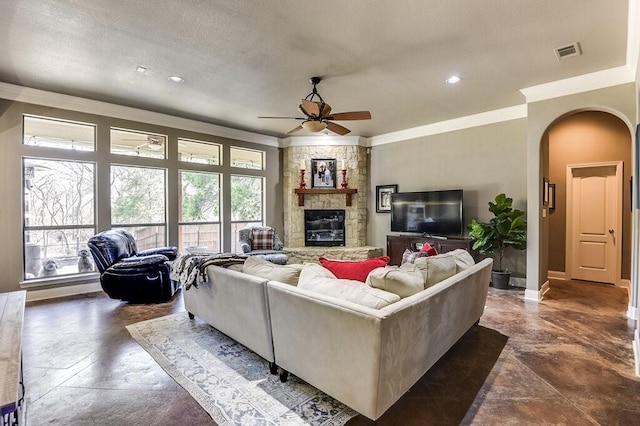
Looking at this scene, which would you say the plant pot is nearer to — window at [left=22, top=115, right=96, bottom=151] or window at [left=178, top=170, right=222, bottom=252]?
window at [left=178, top=170, right=222, bottom=252]

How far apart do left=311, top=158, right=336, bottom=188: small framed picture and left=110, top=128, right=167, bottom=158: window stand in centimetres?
303

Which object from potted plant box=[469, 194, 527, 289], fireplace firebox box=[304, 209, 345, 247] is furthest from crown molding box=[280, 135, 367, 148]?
potted plant box=[469, 194, 527, 289]

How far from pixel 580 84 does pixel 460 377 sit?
3.90m

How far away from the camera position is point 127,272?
158 inches

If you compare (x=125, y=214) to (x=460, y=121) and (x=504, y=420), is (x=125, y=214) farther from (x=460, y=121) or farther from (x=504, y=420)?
(x=460, y=121)

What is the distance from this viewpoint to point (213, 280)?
2.87m

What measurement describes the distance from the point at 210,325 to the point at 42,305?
8.79 feet

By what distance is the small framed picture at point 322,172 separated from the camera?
6.93 metres

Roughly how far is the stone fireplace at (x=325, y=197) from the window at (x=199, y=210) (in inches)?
61.7

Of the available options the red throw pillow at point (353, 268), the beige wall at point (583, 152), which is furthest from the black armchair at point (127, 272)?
the beige wall at point (583, 152)

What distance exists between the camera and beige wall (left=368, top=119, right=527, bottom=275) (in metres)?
5.07

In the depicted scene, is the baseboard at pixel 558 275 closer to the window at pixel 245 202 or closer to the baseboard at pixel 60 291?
the window at pixel 245 202

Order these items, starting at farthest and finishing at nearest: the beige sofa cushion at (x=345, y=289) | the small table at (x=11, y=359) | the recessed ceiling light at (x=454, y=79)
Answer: the recessed ceiling light at (x=454, y=79)
the beige sofa cushion at (x=345, y=289)
the small table at (x=11, y=359)

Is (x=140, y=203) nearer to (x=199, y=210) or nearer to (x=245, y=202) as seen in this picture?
(x=199, y=210)
